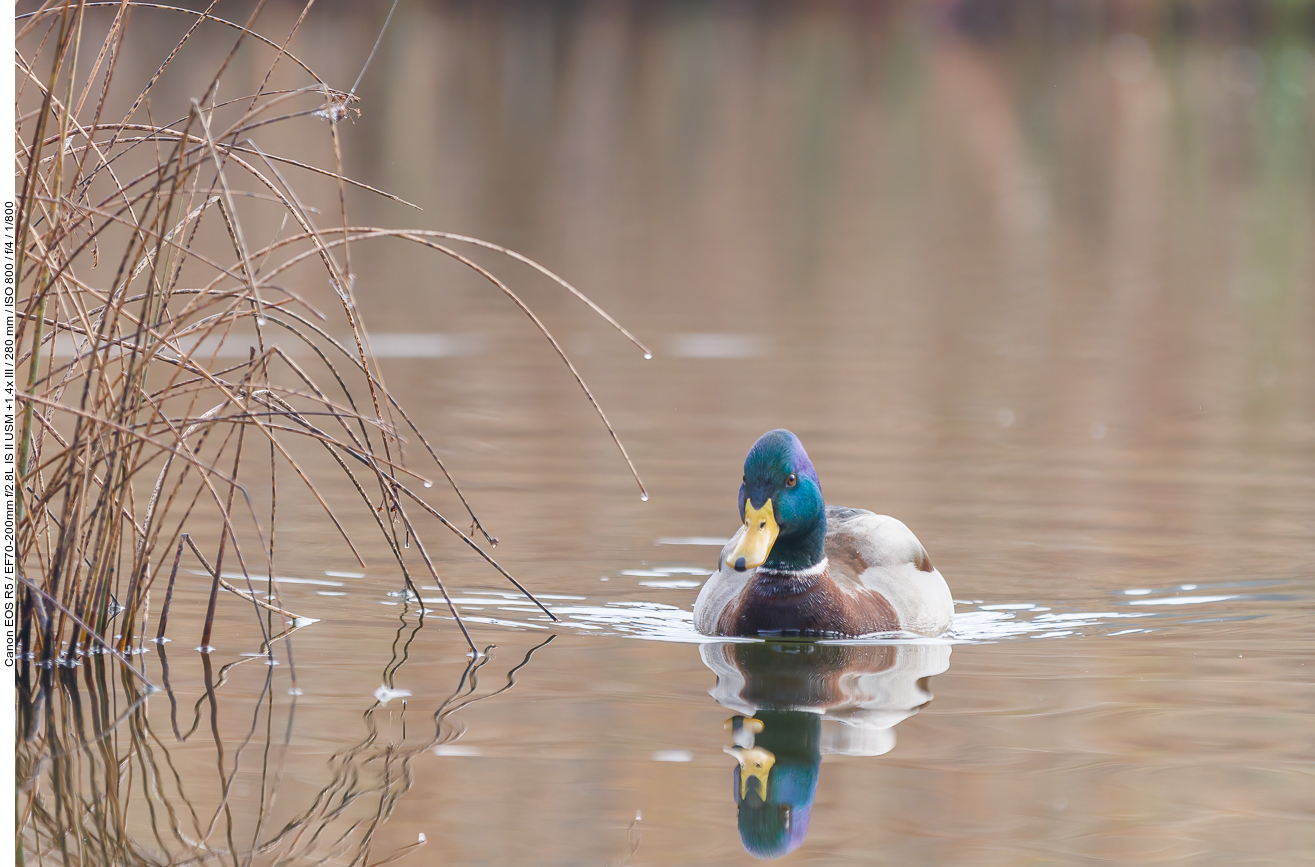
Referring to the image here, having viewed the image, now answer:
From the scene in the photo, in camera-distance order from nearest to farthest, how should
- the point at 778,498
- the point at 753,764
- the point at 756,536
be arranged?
the point at 753,764 → the point at 756,536 → the point at 778,498

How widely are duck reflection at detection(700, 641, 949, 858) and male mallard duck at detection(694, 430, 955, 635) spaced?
0.34 feet

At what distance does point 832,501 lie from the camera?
7703 mm

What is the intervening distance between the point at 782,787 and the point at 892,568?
1.87 meters

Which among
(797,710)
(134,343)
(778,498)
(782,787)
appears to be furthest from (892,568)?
(134,343)

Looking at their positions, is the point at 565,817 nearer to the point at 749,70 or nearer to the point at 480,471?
the point at 480,471

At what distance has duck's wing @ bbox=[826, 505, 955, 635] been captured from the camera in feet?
19.4

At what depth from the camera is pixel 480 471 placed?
815 centimetres

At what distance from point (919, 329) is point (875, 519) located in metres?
6.61

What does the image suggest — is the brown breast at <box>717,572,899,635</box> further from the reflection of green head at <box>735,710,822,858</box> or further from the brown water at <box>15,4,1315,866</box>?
the reflection of green head at <box>735,710,822,858</box>

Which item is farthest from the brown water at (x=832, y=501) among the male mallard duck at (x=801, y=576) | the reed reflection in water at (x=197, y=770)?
the male mallard duck at (x=801, y=576)

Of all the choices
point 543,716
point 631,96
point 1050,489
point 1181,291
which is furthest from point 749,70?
point 543,716

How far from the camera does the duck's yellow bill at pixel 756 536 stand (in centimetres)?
543

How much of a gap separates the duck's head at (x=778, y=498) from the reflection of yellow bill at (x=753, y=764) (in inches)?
38.4

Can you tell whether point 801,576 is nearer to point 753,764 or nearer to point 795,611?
point 795,611
